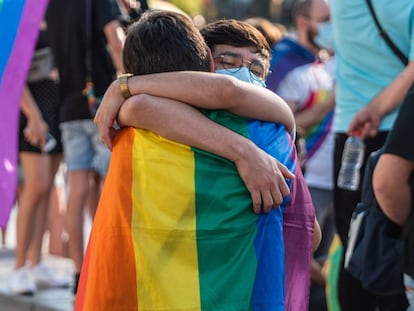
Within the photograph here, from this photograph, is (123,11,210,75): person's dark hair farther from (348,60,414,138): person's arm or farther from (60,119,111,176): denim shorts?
(60,119,111,176): denim shorts

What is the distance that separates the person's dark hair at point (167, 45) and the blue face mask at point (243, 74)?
12 cm

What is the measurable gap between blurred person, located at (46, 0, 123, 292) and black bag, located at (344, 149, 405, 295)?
2.33 metres

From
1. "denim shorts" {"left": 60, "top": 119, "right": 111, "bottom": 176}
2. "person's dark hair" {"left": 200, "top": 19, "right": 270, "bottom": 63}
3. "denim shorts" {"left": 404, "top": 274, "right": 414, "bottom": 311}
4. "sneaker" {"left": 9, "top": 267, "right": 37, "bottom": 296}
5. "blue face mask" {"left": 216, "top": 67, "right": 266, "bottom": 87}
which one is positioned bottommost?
"sneaker" {"left": 9, "top": 267, "right": 37, "bottom": 296}

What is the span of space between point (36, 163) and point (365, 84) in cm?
232

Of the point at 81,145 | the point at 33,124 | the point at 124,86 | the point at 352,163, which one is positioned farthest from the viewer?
the point at 33,124

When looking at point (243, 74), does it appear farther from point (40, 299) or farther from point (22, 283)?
point (22, 283)

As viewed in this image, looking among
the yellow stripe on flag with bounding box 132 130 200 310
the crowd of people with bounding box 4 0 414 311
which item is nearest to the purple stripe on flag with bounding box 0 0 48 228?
the crowd of people with bounding box 4 0 414 311

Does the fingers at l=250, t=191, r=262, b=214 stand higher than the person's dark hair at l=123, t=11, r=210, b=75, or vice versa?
the person's dark hair at l=123, t=11, r=210, b=75

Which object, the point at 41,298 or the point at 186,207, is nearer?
the point at 186,207

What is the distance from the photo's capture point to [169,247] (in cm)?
281

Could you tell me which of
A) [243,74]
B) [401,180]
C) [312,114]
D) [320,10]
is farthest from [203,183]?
[320,10]

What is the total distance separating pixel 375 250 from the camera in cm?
364

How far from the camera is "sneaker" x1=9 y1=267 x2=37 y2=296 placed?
598 centimetres

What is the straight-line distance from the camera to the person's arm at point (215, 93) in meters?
2.79
